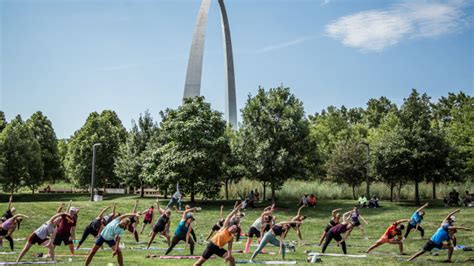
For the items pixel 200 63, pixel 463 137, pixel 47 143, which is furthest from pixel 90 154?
pixel 463 137

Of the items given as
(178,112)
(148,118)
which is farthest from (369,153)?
(148,118)

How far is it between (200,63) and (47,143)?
30494 millimetres

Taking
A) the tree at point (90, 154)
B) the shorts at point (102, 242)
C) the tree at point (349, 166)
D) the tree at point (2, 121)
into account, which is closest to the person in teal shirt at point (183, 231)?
the shorts at point (102, 242)

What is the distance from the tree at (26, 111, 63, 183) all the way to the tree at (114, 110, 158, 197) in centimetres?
1440

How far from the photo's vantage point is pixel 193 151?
40.8 m

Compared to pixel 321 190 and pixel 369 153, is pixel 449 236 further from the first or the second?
pixel 321 190

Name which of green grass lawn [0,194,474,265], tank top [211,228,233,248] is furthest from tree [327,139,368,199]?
tank top [211,228,233,248]

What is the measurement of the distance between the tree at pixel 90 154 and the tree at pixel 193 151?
19.7m

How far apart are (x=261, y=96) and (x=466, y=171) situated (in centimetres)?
2155

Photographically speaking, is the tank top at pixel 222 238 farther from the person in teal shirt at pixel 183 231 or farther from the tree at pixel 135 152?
the tree at pixel 135 152

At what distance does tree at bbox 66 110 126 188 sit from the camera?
5975 cm

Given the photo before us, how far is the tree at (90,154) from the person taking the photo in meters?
59.8

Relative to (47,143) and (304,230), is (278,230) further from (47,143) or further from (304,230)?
(47,143)

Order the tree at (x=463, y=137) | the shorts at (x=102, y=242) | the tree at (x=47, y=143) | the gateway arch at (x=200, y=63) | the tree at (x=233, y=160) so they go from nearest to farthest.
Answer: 1. the shorts at (x=102, y=242)
2. the tree at (x=233, y=160)
3. the tree at (x=463, y=137)
4. the gateway arch at (x=200, y=63)
5. the tree at (x=47, y=143)
